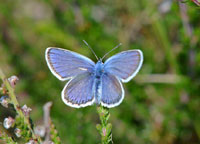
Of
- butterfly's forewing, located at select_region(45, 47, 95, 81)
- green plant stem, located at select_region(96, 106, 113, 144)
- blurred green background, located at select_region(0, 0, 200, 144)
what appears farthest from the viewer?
blurred green background, located at select_region(0, 0, 200, 144)

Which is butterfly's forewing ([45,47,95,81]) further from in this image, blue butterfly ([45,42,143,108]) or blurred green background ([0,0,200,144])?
blurred green background ([0,0,200,144])

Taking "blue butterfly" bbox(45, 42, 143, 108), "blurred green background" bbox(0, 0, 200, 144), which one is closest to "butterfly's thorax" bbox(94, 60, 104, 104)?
"blue butterfly" bbox(45, 42, 143, 108)

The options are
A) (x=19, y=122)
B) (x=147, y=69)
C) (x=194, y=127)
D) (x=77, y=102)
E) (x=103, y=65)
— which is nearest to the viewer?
(x=19, y=122)

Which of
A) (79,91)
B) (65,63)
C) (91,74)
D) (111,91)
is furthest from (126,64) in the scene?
(65,63)

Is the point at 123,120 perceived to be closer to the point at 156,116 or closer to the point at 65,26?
the point at 156,116

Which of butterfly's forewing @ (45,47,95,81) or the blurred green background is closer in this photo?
butterfly's forewing @ (45,47,95,81)

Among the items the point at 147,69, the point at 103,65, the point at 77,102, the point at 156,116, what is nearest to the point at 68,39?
the point at 147,69

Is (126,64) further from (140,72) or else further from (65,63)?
(140,72)
